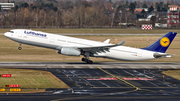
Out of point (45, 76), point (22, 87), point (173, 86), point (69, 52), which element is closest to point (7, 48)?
point (69, 52)

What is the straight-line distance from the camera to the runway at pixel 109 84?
32.3 m

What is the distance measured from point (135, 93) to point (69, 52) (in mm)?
23315

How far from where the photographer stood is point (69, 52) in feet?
182

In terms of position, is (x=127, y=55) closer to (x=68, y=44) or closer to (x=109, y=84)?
(x=68, y=44)

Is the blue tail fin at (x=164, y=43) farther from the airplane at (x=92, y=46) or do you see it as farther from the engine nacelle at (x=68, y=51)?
the engine nacelle at (x=68, y=51)

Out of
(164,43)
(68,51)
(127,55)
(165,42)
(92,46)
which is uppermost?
(165,42)

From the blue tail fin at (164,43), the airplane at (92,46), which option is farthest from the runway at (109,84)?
the blue tail fin at (164,43)

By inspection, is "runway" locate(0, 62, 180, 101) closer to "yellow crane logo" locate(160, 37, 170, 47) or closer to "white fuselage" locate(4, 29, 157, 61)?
"white fuselage" locate(4, 29, 157, 61)

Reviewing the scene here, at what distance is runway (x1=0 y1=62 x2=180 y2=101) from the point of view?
3231 centimetres

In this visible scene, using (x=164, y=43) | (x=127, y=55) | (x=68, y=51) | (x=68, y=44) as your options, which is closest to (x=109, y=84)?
(x=68, y=51)

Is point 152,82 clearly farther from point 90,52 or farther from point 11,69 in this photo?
point 11,69

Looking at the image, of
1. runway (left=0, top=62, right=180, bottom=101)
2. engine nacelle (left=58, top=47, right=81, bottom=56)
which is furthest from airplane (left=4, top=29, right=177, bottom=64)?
runway (left=0, top=62, right=180, bottom=101)

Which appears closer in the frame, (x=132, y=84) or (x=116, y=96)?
(x=116, y=96)

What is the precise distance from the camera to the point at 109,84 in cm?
3966
